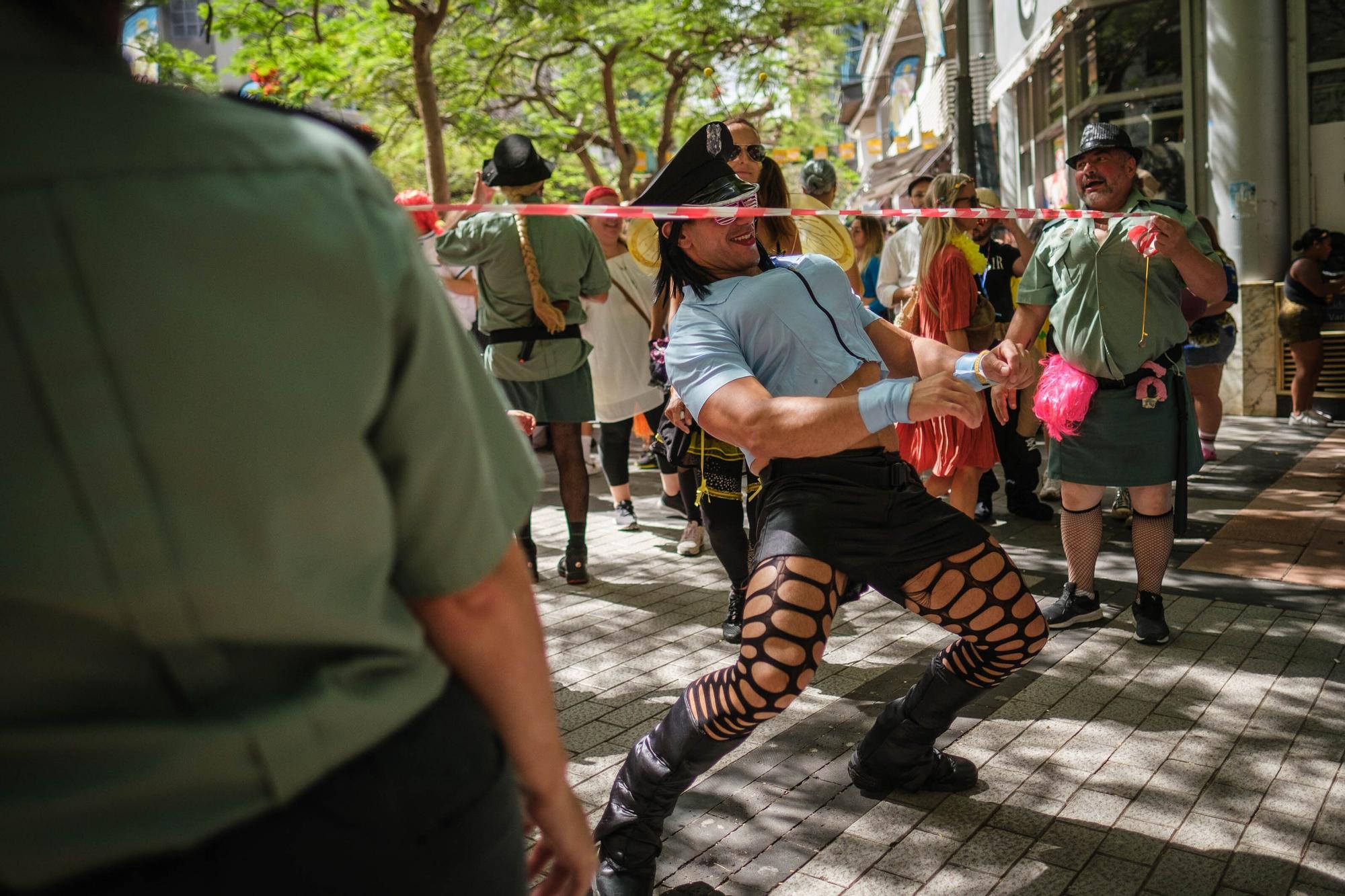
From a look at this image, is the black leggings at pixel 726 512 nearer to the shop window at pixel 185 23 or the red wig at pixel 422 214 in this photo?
the red wig at pixel 422 214

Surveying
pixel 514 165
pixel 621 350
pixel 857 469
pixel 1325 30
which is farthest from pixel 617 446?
pixel 1325 30

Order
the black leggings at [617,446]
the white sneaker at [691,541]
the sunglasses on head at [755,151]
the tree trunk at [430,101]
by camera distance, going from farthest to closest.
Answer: the tree trunk at [430,101]
the black leggings at [617,446]
the white sneaker at [691,541]
the sunglasses on head at [755,151]

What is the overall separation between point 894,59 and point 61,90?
3870 cm

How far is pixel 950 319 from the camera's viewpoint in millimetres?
6465

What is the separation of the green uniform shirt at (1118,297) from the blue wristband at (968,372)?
2.21 m

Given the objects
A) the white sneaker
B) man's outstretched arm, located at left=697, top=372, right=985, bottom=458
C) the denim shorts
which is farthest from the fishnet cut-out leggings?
the denim shorts

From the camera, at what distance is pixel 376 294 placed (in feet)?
3.95

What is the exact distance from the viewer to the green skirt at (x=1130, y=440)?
5.04m

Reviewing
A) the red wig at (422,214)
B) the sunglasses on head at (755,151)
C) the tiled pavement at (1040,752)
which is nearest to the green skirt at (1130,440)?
the tiled pavement at (1040,752)

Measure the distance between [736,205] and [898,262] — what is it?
213 inches

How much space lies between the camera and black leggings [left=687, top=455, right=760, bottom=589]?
508cm

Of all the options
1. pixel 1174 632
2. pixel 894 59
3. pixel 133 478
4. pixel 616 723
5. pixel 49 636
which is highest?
pixel 894 59

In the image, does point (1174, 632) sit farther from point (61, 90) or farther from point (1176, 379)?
point (61, 90)

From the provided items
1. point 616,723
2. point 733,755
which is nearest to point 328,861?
point 733,755
